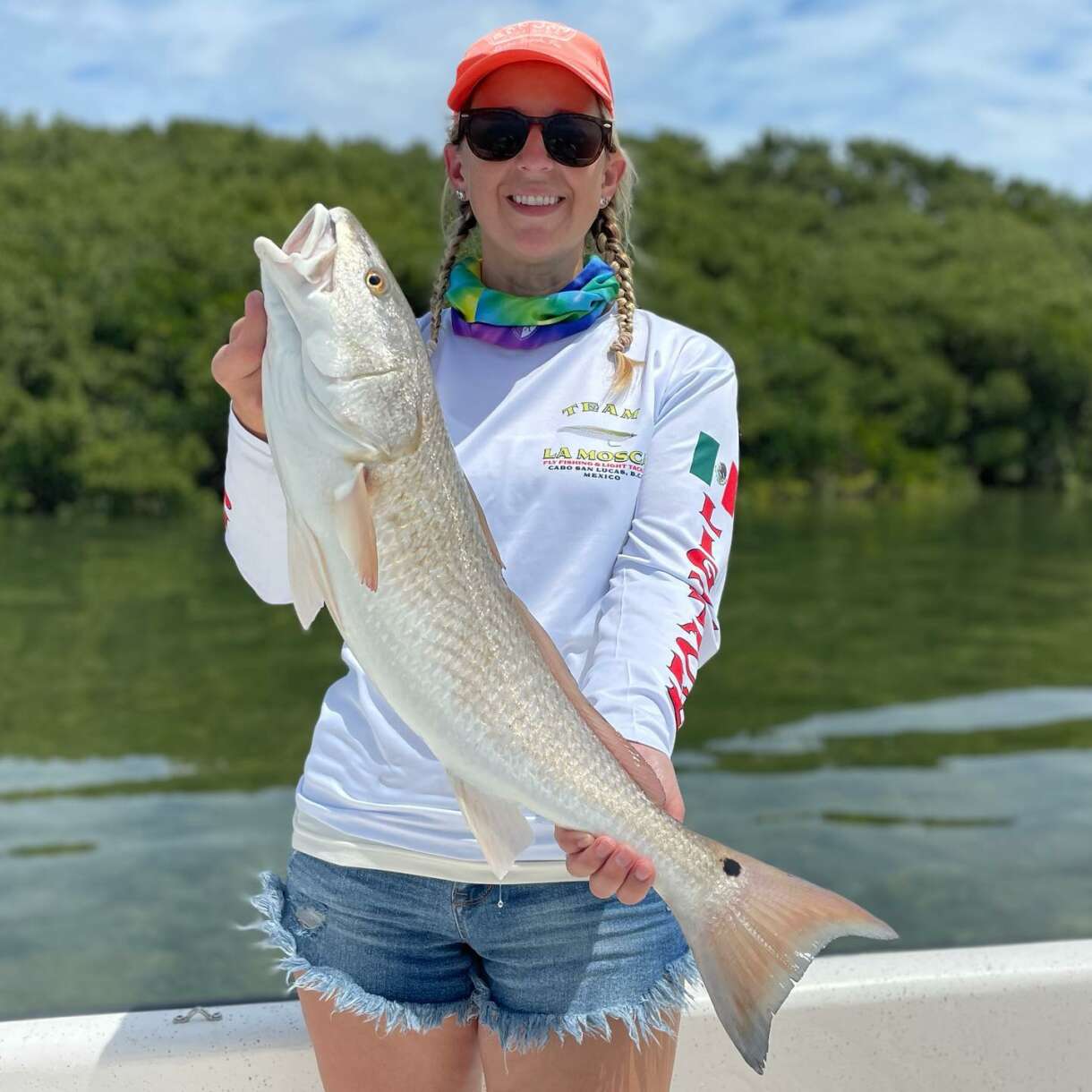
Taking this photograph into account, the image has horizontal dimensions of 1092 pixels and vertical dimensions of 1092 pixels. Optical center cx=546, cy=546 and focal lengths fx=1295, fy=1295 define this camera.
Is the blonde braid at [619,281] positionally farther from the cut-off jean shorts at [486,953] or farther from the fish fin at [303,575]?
the cut-off jean shorts at [486,953]

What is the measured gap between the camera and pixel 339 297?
5.94ft

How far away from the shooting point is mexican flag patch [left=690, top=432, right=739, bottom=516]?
2.23 m

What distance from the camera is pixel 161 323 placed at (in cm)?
3819

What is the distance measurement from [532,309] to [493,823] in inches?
36.0

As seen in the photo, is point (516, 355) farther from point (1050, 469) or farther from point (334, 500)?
point (1050, 469)

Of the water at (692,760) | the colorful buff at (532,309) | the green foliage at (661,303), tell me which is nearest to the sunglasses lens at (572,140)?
the colorful buff at (532,309)

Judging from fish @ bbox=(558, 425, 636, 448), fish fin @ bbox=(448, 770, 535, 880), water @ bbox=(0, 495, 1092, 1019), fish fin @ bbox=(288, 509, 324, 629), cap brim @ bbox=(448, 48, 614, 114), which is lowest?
water @ bbox=(0, 495, 1092, 1019)

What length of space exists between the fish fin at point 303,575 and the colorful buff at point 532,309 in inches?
26.0

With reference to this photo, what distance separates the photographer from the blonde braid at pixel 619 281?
226 centimetres

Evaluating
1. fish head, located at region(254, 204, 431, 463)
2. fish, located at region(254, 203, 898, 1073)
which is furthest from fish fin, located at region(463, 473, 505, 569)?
fish head, located at region(254, 204, 431, 463)

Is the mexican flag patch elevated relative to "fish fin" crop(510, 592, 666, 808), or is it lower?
elevated

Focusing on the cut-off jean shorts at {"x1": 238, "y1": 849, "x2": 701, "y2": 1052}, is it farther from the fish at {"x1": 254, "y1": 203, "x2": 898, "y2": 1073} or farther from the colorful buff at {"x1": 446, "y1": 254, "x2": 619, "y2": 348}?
the colorful buff at {"x1": 446, "y1": 254, "x2": 619, "y2": 348}

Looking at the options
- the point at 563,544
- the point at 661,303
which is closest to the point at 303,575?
the point at 563,544

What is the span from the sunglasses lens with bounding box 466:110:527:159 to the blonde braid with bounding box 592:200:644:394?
0.99ft
